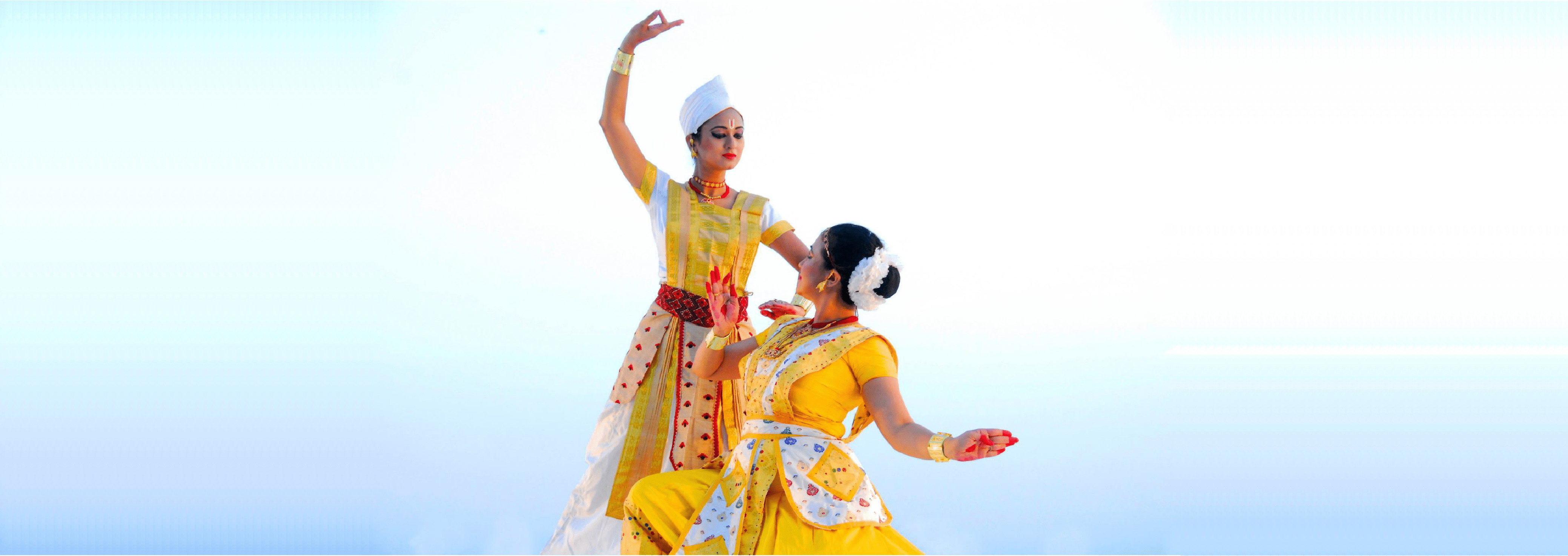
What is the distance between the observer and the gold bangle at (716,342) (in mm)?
3365

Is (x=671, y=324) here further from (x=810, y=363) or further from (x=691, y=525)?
(x=691, y=525)

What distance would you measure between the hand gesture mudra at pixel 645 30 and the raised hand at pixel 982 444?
67.7 inches

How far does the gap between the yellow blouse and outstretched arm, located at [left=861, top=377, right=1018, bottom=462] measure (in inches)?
1.2

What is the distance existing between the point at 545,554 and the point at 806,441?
1.13 meters

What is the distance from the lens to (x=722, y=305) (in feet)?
10.9

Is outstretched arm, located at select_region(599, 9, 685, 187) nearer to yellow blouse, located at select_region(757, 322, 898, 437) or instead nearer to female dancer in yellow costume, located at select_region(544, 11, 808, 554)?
female dancer in yellow costume, located at select_region(544, 11, 808, 554)

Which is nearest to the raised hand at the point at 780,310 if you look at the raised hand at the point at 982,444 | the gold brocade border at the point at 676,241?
the gold brocade border at the point at 676,241

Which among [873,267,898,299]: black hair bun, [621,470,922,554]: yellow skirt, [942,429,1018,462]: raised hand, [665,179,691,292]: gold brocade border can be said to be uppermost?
[665,179,691,292]: gold brocade border

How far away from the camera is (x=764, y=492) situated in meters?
3.03

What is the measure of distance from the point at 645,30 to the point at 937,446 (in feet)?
5.74

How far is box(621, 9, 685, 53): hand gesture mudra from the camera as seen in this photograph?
3643 millimetres

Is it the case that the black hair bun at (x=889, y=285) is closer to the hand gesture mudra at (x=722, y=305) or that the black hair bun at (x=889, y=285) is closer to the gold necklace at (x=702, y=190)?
the hand gesture mudra at (x=722, y=305)

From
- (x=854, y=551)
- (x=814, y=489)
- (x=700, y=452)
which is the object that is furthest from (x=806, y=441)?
(x=700, y=452)

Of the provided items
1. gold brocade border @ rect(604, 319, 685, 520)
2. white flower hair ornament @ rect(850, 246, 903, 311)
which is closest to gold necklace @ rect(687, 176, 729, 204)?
gold brocade border @ rect(604, 319, 685, 520)
